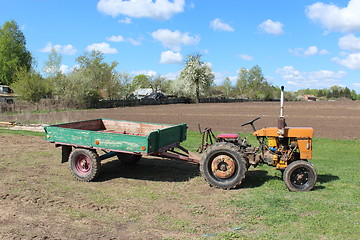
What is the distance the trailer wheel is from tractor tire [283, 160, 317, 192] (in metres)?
4.34

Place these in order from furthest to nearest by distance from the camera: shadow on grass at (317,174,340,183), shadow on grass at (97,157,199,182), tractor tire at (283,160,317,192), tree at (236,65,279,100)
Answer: tree at (236,65,279,100)
shadow on grass at (97,157,199,182)
shadow on grass at (317,174,340,183)
tractor tire at (283,160,317,192)

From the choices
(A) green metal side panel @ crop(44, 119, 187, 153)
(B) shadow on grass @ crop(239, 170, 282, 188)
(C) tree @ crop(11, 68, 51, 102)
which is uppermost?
(C) tree @ crop(11, 68, 51, 102)

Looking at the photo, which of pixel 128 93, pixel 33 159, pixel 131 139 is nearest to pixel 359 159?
pixel 131 139

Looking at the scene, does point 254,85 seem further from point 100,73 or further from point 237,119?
point 237,119

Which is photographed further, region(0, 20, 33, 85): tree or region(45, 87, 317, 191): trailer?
region(0, 20, 33, 85): tree

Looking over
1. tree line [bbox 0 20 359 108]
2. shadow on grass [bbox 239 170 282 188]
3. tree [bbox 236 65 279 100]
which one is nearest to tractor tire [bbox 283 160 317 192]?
shadow on grass [bbox 239 170 282 188]

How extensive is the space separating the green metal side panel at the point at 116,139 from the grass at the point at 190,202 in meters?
0.90

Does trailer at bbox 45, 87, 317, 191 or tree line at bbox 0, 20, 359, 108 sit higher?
tree line at bbox 0, 20, 359, 108

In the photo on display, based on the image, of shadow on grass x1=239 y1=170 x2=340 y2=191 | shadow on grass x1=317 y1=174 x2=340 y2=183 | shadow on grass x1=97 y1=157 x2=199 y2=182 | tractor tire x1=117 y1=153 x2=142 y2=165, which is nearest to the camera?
shadow on grass x1=239 y1=170 x2=340 y2=191

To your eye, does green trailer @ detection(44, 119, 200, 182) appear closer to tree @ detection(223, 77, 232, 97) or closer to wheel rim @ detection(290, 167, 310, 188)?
wheel rim @ detection(290, 167, 310, 188)

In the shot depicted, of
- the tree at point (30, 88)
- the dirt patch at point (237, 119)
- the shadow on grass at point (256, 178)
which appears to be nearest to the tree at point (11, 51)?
the tree at point (30, 88)

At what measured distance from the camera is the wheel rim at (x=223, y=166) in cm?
689

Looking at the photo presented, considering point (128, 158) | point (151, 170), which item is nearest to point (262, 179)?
point (151, 170)

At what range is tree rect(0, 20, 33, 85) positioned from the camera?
2495 inches
